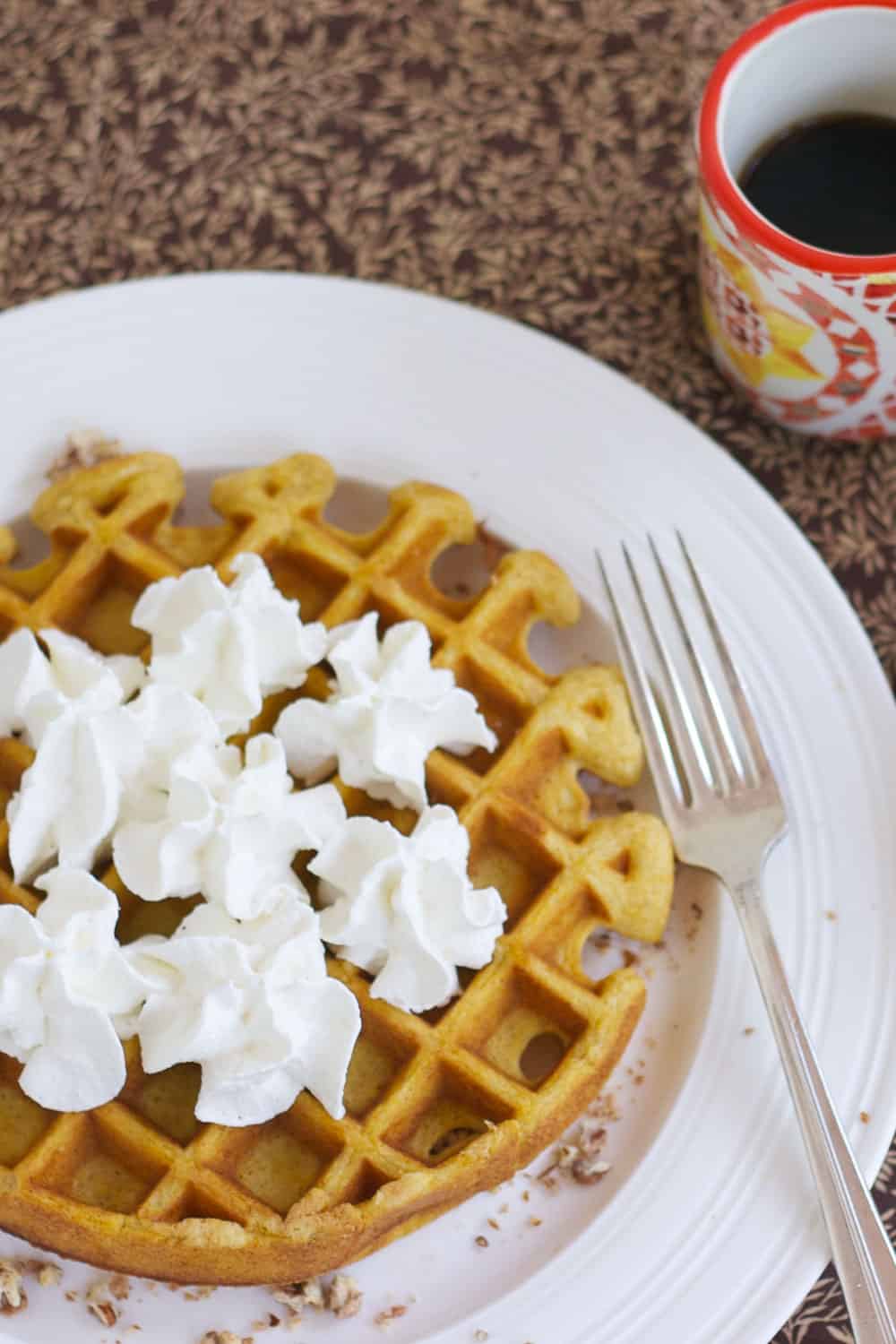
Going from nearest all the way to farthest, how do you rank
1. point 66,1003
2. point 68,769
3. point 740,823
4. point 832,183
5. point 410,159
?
point 66,1003 → point 68,769 → point 740,823 → point 832,183 → point 410,159

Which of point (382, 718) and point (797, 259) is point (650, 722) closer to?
point (382, 718)

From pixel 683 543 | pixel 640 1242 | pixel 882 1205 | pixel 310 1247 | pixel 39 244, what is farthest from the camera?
pixel 39 244

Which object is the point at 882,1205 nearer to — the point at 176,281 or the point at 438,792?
the point at 438,792

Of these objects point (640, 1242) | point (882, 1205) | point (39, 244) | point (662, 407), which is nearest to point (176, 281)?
point (39, 244)

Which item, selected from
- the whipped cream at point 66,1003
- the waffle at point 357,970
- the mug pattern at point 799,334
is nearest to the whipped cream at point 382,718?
the waffle at point 357,970

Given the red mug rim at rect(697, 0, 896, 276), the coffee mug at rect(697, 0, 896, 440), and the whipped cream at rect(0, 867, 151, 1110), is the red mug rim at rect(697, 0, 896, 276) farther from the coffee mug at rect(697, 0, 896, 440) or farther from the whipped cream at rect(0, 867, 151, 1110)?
the whipped cream at rect(0, 867, 151, 1110)

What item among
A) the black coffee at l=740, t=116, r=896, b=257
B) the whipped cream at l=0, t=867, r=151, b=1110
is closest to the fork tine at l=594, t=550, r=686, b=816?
the black coffee at l=740, t=116, r=896, b=257

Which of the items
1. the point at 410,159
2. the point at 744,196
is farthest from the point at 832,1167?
the point at 410,159

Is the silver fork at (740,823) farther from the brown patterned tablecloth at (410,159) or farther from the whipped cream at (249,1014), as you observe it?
the whipped cream at (249,1014)
